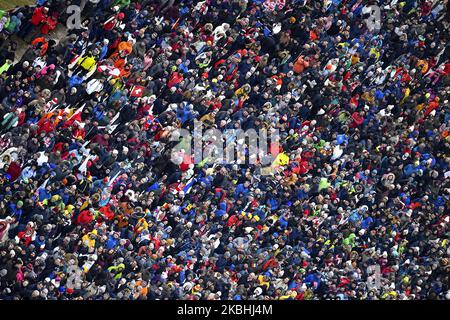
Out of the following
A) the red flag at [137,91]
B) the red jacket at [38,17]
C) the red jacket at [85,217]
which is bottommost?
the red jacket at [85,217]

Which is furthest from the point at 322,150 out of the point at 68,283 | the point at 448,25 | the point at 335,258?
the point at 68,283

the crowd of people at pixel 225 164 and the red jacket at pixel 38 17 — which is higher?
the red jacket at pixel 38 17

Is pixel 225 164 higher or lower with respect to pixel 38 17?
lower

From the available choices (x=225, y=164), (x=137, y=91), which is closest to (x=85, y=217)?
(x=137, y=91)

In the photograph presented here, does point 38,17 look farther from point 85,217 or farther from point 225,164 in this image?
point 225,164

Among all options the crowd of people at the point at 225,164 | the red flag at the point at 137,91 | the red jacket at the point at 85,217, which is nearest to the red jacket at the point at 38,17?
the crowd of people at the point at 225,164

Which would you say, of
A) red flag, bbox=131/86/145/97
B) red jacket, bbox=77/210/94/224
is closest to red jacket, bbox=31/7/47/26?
red flag, bbox=131/86/145/97

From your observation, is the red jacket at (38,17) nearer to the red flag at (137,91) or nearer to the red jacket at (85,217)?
the red flag at (137,91)
